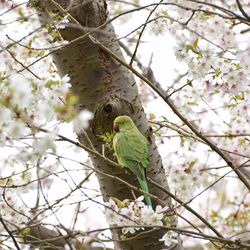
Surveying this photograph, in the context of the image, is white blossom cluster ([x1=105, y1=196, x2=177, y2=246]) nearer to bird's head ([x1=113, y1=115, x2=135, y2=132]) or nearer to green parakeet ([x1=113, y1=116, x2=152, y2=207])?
green parakeet ([x1=113, y1=116, x2=152, y2=207])

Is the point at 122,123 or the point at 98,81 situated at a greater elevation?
the point at 98,81

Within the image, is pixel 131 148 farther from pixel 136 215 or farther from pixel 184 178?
pixel 136 215

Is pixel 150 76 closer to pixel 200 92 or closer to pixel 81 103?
pixel 200 92

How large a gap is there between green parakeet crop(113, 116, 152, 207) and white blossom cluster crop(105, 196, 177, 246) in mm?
159

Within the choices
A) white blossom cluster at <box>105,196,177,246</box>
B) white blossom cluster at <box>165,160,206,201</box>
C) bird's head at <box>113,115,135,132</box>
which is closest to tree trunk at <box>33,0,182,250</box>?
bird's head at <box>113,115,135,132</box>

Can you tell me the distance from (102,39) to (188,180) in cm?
85

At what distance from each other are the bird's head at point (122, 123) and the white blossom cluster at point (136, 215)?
0.31m

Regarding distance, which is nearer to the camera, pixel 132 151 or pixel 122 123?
pixel 122 123

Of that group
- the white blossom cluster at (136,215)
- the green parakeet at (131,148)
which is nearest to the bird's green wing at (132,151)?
the green parakeet at (131,148)

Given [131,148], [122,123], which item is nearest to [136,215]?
[122,123]

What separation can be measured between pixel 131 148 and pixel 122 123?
0.28 m

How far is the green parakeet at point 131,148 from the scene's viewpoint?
7.97 ft

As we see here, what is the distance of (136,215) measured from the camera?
2.22 meters

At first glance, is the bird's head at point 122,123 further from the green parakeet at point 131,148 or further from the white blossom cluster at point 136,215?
the white blossom cluster at point 136,215
